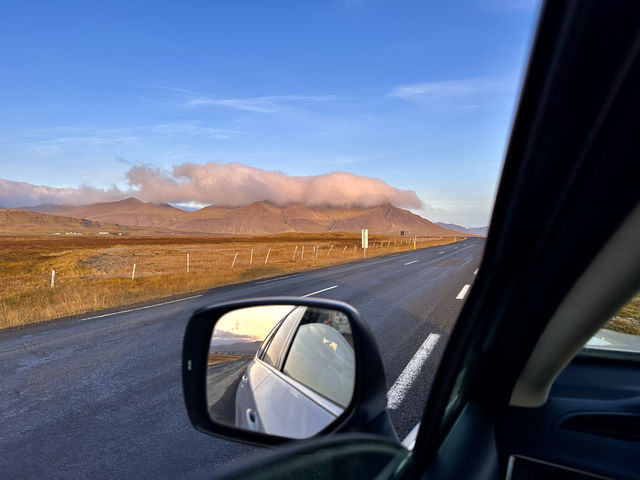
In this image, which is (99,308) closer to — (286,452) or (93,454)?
(93,454)

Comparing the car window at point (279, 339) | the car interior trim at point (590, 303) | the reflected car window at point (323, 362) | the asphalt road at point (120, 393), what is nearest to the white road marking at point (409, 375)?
the asphalt road at point (120, 393)

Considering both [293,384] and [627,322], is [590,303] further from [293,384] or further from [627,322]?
[627,322]

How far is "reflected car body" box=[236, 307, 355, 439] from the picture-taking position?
1.78 metres

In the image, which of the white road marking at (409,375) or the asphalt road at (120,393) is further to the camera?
the white road marking at (409,375)

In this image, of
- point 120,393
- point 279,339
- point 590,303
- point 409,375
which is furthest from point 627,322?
point 120,393

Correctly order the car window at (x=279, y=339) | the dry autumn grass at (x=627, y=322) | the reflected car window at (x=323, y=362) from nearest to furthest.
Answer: the reflected car window at (x=323, y=362) → the car window at (x=279, y=339) → the dry autumn grass at (x=627, y=322)

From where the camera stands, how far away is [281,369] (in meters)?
2.30

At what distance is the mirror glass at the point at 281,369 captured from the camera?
1810 mm

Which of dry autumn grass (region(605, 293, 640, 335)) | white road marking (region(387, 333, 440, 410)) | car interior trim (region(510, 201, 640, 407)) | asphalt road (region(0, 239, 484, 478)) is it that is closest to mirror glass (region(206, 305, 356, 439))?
car interior trim (region(510, 201, 640, 407))

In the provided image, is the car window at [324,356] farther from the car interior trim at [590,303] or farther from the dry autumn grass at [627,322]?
the dry autumn grass at [627,322]

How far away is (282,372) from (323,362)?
1.22 ft

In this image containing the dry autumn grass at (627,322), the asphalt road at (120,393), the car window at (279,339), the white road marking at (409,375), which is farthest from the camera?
the dry autumn grass at (627,322)

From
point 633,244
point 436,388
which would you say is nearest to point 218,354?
point 436,388

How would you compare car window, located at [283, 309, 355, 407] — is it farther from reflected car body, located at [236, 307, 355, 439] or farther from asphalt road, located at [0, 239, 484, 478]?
asphalt road, located at [0, 239, 484, 478]
